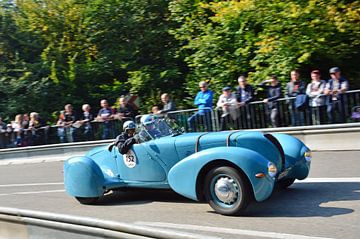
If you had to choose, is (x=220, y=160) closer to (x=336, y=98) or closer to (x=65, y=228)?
(x=65, y=228)

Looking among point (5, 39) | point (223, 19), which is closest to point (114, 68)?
point (5, 39)

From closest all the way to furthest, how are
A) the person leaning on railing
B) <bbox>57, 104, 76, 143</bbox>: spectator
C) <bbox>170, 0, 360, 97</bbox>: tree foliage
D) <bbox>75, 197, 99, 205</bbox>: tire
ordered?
<bbox>75, 197, 99, 205</bbox>: tire → <bbox>170, 0, 360, 97</bbox>: tree foliage → <bbox>57, 104, 76, 143</bbox>: spectator → the person leaning on railing

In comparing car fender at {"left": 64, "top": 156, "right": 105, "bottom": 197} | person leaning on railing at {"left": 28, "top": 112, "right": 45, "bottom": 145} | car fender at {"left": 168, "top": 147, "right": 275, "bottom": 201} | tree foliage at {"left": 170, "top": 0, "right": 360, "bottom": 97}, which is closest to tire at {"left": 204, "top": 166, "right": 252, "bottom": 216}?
car fender at {"left": 168, "top": 147, "right": 275, "bottom": 201}

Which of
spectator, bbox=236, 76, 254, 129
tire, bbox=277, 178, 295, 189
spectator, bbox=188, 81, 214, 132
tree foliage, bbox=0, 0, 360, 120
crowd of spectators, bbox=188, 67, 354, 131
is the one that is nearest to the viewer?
tire, bbox=277, 178, 295, 189

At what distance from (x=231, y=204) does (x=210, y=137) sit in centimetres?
111

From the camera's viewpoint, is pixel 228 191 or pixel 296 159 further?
pixel 296 159

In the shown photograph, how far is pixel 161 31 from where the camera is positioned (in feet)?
71.3

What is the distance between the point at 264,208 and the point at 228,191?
669 millimetres

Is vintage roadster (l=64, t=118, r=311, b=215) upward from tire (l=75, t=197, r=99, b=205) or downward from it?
upward

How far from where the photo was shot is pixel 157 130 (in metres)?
8.50

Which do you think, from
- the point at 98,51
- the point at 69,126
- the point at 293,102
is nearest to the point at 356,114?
the point at 293,102

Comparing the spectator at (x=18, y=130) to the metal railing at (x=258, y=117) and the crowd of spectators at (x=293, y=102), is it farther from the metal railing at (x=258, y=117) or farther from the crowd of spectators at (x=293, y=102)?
the crowd of spectators at (x=293, y=102)

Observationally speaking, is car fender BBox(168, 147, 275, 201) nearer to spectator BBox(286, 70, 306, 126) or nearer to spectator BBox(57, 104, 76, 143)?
spectator BBox(286, 70, 306, 126)

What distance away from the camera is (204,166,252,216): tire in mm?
6988
